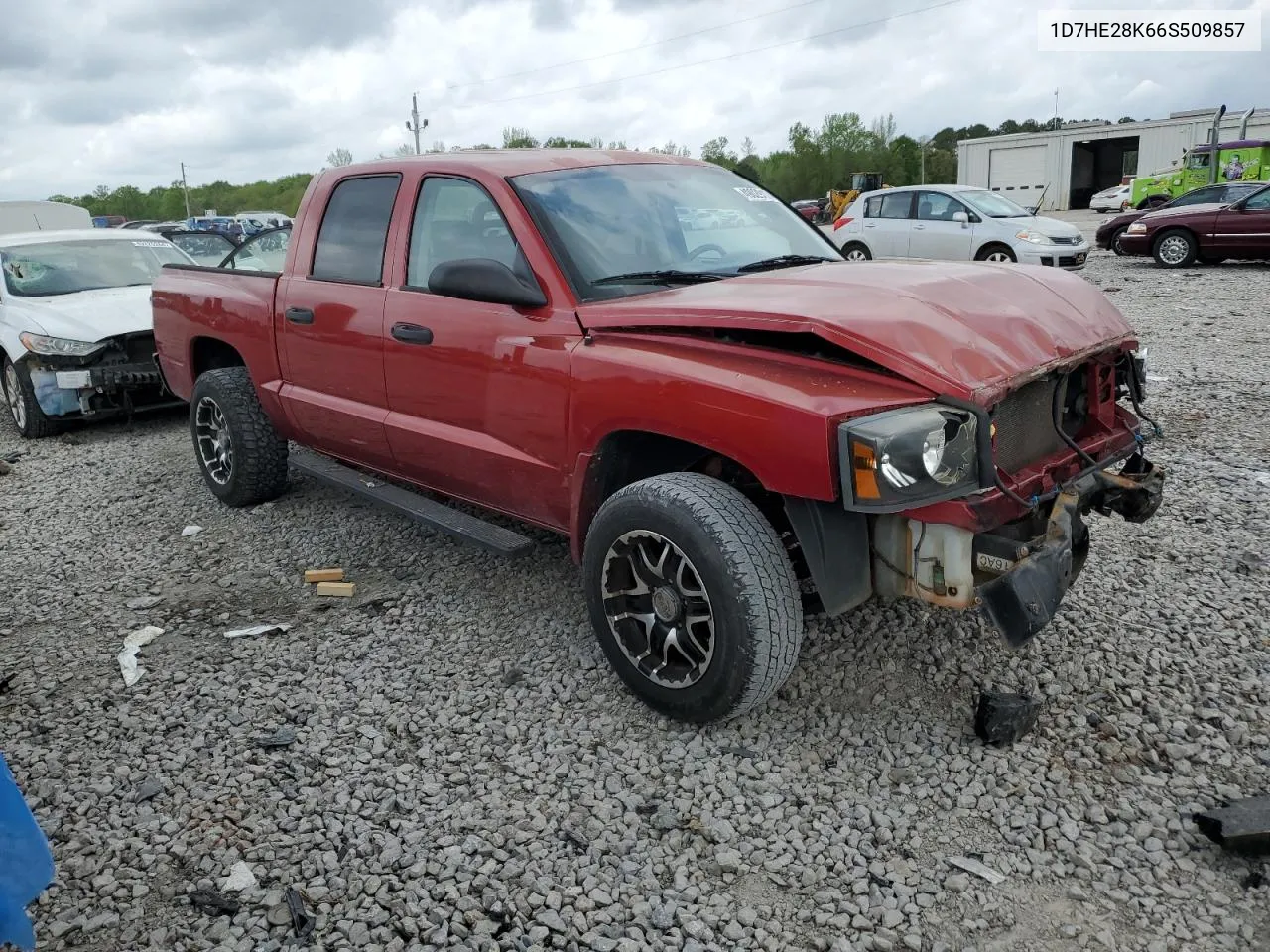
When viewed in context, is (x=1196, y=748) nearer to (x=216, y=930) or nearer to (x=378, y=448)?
(x=216, y=930)

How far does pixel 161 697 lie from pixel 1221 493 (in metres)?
5.12

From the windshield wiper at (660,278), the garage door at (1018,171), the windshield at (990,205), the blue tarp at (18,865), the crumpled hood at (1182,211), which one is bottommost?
the blue tarp at (18,865)

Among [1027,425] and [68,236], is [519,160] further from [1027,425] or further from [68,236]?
[68,236]

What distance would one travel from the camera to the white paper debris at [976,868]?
2.52 m

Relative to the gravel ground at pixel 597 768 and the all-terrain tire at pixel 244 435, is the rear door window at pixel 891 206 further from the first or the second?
the all-terrain tire at pixel 244 435

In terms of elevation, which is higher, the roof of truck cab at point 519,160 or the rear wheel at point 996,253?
the roof of truck cab at point 519,160

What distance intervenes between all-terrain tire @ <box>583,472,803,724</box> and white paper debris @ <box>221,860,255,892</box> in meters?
1.34

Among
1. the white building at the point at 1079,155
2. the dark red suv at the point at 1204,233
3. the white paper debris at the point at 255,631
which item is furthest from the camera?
the white building at the point at 1079,155

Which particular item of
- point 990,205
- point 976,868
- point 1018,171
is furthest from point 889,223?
point 1018,171

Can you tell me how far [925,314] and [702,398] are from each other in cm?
72

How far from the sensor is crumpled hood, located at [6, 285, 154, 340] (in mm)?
7445

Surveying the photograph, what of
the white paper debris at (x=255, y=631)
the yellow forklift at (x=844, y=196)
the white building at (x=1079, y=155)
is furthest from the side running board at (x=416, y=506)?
the white building at (x=1079, y=155)

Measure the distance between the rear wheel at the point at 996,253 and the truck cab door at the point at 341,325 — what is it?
12.4 m

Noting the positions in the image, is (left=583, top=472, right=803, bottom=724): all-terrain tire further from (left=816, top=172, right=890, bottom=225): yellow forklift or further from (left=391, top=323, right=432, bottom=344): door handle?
(left=816, top=172, right=890, bottom=225): yellow forklift
